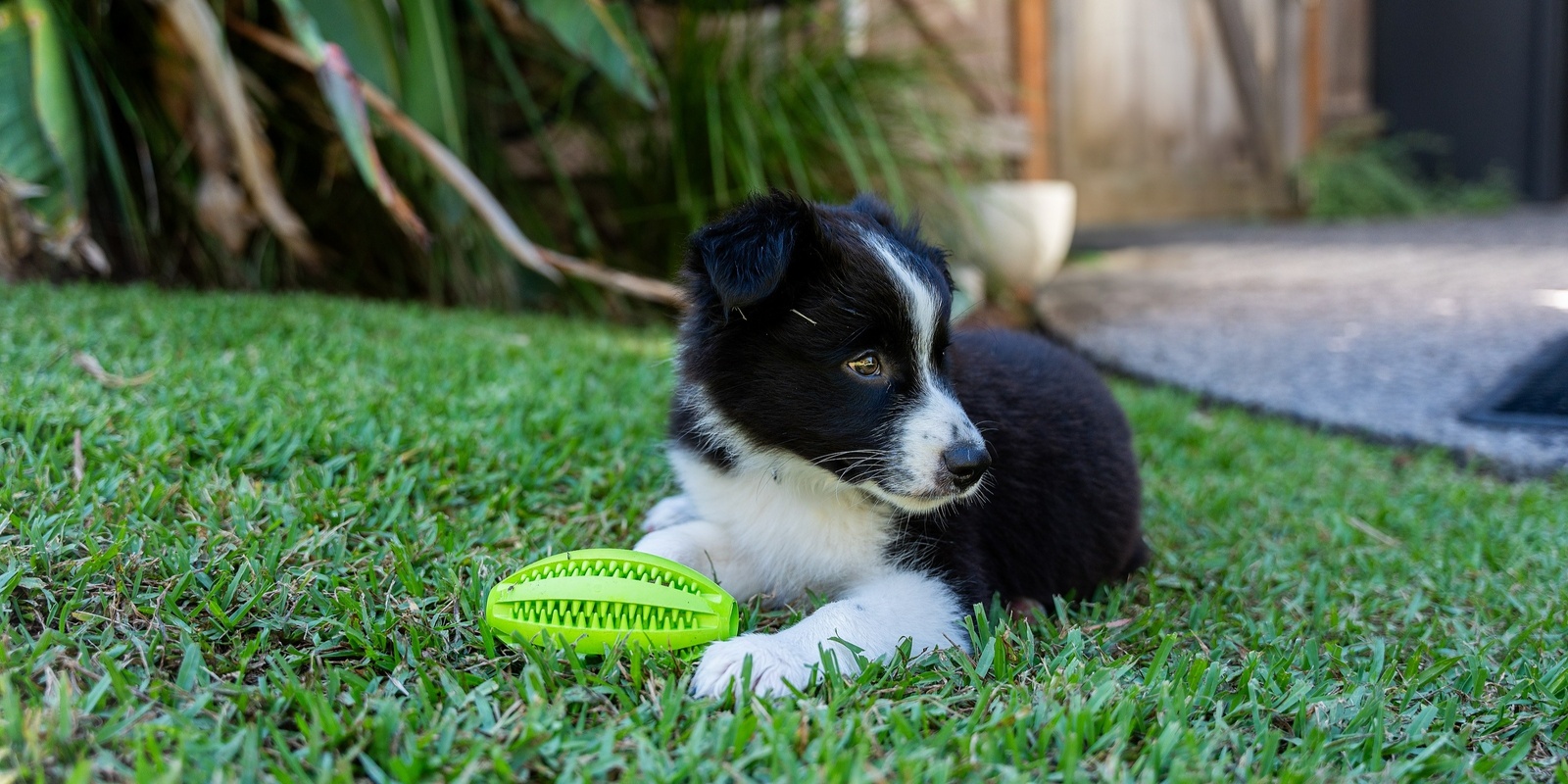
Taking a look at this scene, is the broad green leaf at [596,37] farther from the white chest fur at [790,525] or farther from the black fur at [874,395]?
the white chest fur at [790,525]

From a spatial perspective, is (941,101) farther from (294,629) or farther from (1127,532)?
(294,629)

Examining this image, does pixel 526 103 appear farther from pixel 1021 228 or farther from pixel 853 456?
pixel 853 456

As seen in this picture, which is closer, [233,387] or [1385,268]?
[233,387]

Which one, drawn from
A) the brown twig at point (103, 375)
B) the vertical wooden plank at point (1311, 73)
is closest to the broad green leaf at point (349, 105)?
the brown twig at point (103, 375)

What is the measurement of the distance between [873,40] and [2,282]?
5.23 m

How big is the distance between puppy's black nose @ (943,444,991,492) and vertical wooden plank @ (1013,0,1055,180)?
6.92 meters

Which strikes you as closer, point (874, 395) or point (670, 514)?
point (874, 395)

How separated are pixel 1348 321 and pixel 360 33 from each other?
532cm

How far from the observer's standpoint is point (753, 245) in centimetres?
216

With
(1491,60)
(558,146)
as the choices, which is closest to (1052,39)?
(558,146)

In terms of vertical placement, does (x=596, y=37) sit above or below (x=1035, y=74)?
above

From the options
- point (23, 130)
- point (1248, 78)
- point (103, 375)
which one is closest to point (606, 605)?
point (103, 375)

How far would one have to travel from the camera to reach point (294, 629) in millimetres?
1997

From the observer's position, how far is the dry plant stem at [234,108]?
14.6 ft
